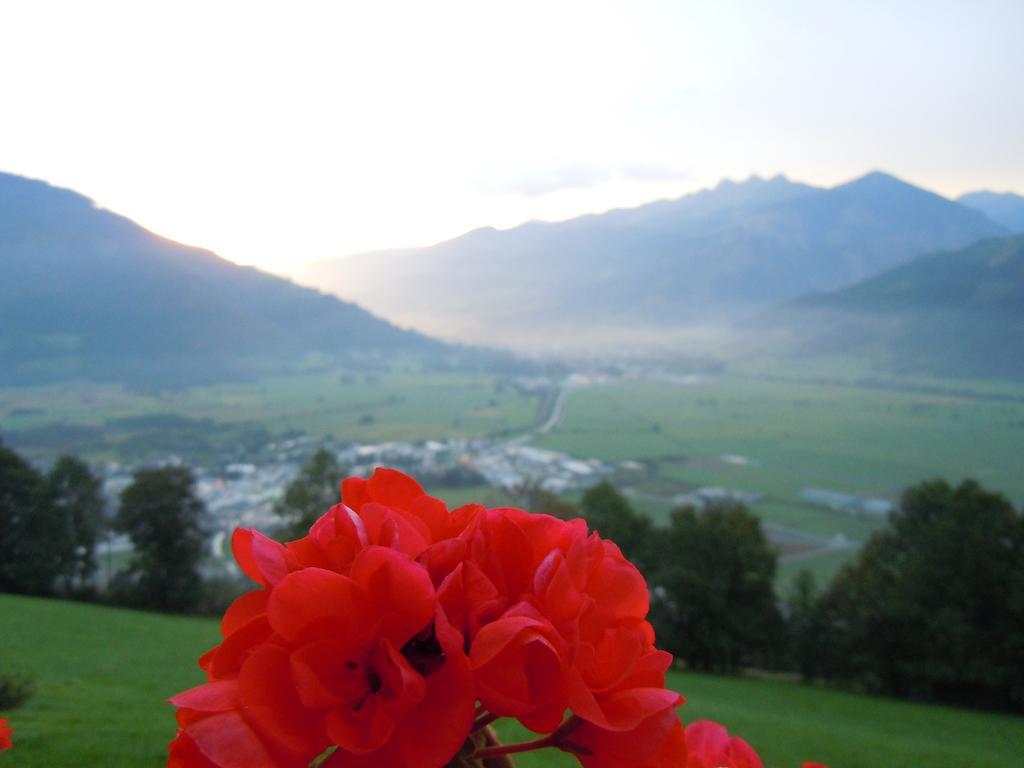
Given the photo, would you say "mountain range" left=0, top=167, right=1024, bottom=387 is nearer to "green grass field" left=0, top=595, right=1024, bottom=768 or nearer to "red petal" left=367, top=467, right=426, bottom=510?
"green grass field" left=0, top=595, right=1024, bottom=768

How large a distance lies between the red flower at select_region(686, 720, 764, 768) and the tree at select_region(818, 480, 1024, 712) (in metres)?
20.1

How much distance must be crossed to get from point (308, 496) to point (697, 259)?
5402 inches

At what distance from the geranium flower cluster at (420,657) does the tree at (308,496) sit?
2009 centimetres

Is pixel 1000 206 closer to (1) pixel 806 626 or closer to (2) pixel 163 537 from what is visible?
(1) pixel 806 626

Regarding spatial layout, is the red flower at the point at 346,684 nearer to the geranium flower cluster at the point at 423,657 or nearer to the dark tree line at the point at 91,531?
the geranium flower cluster at the point at 423,657

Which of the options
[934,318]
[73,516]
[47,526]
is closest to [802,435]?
[73,516]

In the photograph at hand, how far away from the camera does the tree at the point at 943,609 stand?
17469 mm

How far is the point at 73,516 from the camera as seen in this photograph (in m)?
21.9

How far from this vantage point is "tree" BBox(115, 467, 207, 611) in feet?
71.6

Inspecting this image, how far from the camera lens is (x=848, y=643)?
19.5 meters

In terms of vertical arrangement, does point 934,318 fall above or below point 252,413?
above

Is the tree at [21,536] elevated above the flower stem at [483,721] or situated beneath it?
situated beneath

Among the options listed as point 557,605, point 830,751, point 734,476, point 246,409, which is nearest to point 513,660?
point 557,605

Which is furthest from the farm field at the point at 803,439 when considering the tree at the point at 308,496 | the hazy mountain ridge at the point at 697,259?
the hazy mountain ridge at the point at 697,259
